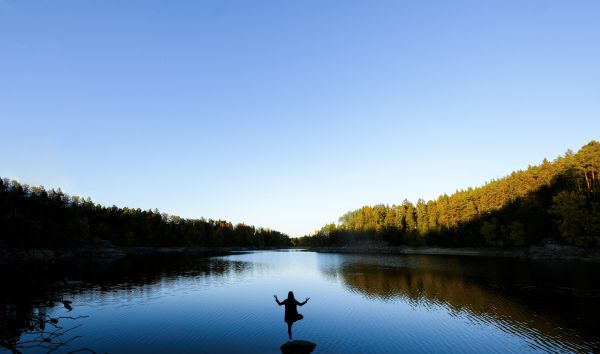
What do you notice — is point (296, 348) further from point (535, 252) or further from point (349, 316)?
point (535, 252)

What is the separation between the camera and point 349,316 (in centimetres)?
3709

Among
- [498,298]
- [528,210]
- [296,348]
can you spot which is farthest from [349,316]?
[528,210]

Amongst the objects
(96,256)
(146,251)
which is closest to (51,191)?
(146,251)

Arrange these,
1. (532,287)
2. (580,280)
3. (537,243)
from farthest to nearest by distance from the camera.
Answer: (537,243) < (580,280) < (532,287)

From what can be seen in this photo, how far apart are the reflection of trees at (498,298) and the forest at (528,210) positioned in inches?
1645

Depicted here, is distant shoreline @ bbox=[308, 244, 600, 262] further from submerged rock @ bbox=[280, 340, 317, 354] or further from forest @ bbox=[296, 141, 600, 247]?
submerged rock @ bbox=[280, 340, 317, 354]

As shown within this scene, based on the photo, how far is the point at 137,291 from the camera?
53344 millimetres

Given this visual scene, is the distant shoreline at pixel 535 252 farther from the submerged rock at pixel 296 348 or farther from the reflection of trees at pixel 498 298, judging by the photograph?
the submerged rock at pixel 296 348

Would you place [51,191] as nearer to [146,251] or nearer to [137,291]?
[146,251]

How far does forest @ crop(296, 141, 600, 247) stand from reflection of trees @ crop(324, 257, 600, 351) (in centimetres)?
4179

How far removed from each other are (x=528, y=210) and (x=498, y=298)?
8100 centimetres

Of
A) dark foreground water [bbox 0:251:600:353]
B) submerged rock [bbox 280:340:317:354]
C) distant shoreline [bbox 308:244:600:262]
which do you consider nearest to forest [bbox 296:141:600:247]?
distant shoreline [bbox 308:244:600:262]

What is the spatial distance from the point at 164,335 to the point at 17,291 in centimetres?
2944

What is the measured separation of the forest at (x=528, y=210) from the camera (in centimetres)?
9541
